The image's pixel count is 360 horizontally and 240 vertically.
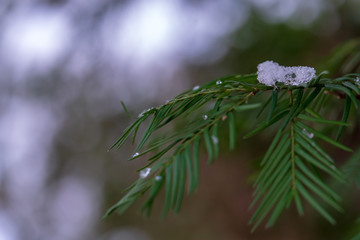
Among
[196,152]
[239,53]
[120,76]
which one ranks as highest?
[120,76]

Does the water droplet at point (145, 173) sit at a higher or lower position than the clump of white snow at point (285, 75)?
lower

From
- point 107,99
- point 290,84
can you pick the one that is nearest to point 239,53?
point 107,99

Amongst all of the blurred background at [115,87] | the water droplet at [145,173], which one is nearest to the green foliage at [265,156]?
the water droplet at [145,173]

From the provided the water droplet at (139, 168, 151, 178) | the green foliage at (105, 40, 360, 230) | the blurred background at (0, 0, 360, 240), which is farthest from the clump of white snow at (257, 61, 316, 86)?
the blurred background at (0, 0, 360, 240)

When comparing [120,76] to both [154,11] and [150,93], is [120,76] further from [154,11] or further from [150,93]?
[154,11]

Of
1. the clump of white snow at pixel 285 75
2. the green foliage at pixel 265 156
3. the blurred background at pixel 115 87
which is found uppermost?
the blurred background at pixel 115 87

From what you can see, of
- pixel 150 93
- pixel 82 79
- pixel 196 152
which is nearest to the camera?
pixel 196 152

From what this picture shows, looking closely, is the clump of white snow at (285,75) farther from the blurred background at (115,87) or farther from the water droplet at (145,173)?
the blurred background at (115,87)

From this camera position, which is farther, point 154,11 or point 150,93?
point 150,93
